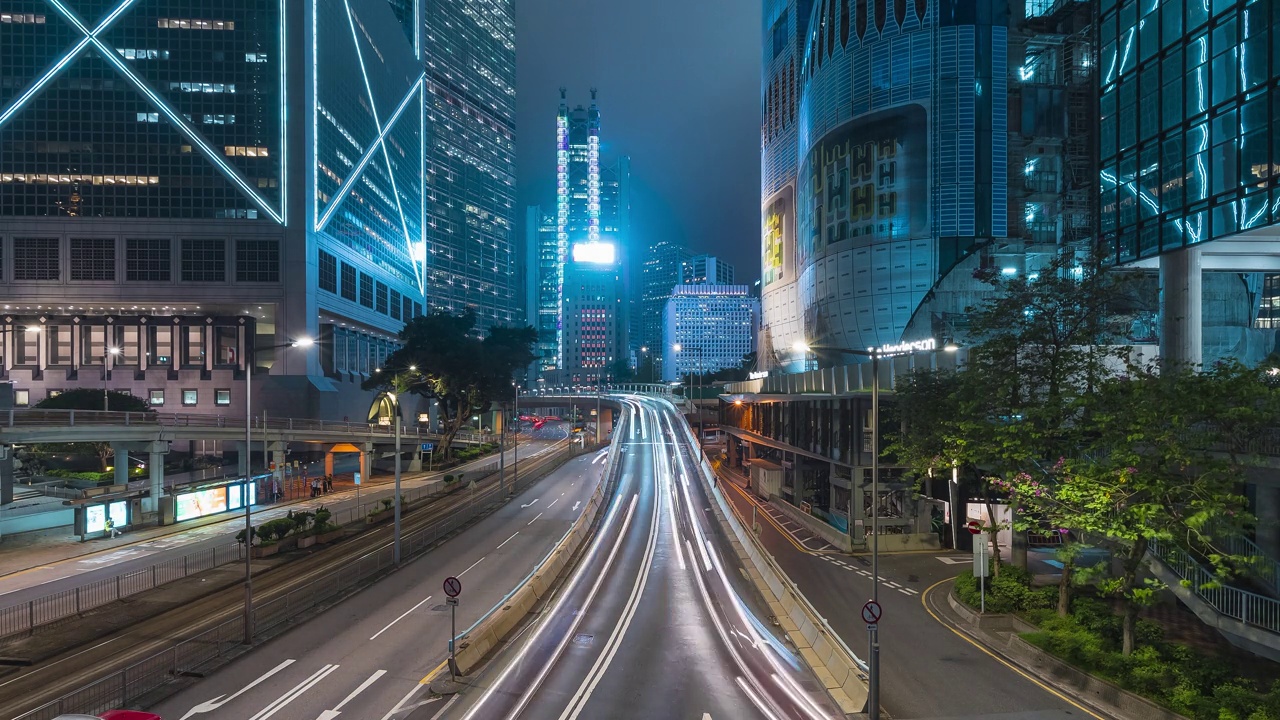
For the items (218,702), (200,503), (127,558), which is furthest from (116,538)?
(218,702)

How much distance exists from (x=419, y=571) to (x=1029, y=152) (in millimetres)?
60132

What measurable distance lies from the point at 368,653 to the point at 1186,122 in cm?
3704

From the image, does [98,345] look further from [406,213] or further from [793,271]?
[793,271]

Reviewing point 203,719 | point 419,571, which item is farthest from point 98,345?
point 203,719

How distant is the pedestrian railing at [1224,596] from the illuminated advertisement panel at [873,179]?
42.8 meters

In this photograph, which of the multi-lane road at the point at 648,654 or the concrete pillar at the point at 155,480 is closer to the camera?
the multi-lane road at the point at 648,654

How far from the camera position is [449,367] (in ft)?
236

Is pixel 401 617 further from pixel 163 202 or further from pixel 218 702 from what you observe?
pixel 163 202

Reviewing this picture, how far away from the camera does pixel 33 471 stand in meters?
60.1

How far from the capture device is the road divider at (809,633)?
17.3 metres

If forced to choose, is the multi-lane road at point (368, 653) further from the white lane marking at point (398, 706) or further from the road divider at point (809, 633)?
the road divider at point (809, 633)

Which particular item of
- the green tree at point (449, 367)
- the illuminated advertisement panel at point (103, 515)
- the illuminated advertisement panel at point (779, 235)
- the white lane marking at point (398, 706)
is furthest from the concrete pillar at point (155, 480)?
the illuminated advertisement panel at point (779, 235)

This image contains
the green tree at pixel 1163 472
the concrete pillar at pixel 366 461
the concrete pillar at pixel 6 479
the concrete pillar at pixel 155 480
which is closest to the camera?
the green tree at pixel 1163 472

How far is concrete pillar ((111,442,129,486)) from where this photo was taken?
1865 inches
